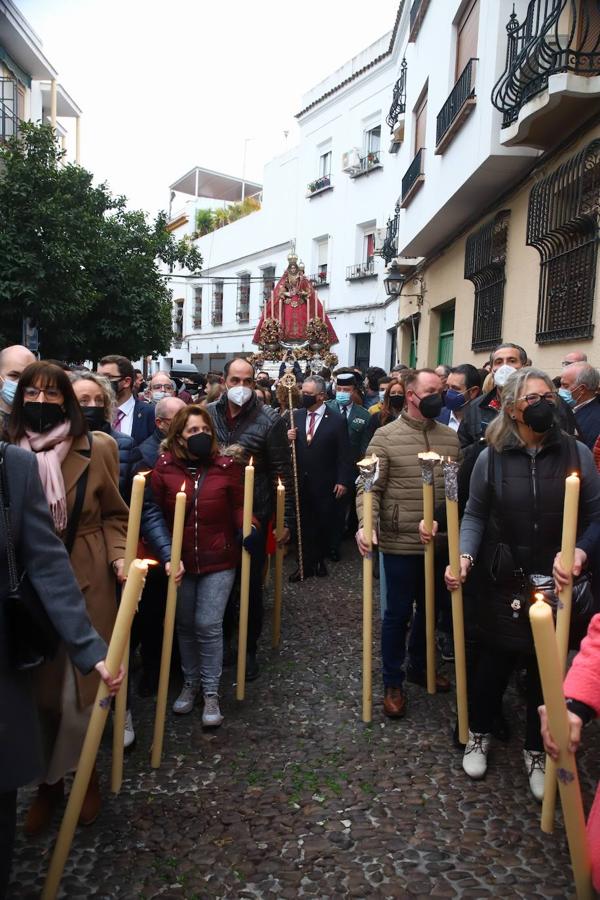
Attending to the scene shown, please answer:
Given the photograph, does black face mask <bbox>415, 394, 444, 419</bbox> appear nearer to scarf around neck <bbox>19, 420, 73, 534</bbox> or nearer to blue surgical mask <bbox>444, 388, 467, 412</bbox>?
blue surgical mask <bbox>444, 388, 467, 412</bbox>

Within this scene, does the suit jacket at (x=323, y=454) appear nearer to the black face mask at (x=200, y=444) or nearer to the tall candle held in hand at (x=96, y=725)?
the black face mask at (x=200, y=444)

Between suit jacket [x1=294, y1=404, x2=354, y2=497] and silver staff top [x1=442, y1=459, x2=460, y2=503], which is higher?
silver staff top [x1=442, y1=459, x2=460, y2=503]

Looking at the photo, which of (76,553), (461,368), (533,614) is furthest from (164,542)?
(461,368)

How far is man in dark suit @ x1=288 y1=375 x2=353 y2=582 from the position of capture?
7426 mm

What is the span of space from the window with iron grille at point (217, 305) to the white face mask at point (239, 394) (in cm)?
2569

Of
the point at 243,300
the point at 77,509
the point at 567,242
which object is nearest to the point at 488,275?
the point at 567,242

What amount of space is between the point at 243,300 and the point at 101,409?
25.0 m

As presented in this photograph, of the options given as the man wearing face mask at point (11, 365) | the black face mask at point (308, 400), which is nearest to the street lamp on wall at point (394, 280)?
the black face mask at point (308, 400)

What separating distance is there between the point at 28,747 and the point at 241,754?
5.76 feet

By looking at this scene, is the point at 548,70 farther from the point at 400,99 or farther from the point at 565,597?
the point at 400,99

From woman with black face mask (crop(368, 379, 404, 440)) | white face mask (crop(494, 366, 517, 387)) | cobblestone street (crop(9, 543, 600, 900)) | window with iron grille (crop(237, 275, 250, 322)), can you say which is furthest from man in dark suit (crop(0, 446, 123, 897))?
window with iron grille (crop(237, 275, 250, 322))

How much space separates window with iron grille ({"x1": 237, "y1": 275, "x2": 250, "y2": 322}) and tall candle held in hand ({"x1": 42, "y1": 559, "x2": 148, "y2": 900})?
26037 millimetres

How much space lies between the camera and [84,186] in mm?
15898

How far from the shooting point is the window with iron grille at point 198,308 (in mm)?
32250
